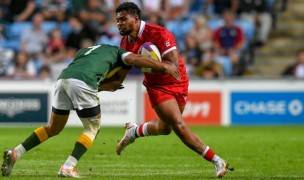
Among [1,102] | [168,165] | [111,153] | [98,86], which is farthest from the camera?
[1,102]

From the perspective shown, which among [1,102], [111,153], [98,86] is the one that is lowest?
[1,102]

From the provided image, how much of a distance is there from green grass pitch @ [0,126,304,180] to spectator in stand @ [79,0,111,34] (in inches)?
188

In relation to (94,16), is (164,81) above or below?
above

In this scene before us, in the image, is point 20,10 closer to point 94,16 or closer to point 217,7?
point 94,16

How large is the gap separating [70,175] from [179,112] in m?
1.72

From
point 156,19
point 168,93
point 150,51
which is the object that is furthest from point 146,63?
point 156,19

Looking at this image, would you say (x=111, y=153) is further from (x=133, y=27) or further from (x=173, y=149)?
(x=133, y=27)

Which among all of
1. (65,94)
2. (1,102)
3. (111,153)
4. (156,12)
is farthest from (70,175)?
(156,12)

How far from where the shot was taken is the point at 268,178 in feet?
35.4

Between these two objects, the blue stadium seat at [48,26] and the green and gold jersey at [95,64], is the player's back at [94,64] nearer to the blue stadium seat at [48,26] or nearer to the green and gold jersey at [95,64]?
the green and gold jersey at [95,64]

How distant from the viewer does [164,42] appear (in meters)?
11.4

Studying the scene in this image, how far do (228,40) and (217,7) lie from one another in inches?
75.3

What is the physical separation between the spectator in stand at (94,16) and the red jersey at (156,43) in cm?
1253

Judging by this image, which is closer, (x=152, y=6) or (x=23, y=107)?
(x=23, y=107)
